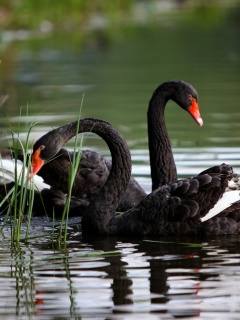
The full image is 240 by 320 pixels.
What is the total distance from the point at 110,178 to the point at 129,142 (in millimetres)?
3246

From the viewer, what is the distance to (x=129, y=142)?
31.9 feet

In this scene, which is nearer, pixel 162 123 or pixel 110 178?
pixel 110 178

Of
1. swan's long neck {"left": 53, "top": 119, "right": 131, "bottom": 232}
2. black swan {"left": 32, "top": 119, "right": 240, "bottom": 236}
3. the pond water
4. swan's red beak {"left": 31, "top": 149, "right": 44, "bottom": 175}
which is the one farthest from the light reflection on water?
swan's red beak {"left": 31, "top": 149, "right": 44, "bottom": 175}

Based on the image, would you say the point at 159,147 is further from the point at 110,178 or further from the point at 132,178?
the point at 110,178

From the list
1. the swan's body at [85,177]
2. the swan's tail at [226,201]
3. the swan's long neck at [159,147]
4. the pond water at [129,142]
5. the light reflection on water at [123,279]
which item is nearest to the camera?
the light reflection on water at [123,279]

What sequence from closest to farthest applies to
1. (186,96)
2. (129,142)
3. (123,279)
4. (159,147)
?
(123,279), (186,96), (159,147), (129,142)

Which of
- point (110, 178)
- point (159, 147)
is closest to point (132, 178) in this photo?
point (159, 147)

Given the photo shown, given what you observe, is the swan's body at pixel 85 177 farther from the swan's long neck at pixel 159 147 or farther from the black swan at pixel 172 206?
the black swan at pixel 172 206

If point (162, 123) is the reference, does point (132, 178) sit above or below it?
below

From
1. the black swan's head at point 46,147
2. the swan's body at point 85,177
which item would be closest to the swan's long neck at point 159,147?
the swan's body at point 85,177

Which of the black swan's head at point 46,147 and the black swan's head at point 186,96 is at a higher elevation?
the black swan's head at point 186,96

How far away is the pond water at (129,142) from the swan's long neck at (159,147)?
0.69m

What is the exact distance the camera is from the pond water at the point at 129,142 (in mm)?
4566

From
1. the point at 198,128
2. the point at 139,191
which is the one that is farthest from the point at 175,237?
the point at 198,128
